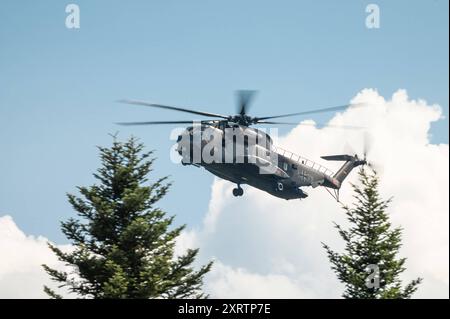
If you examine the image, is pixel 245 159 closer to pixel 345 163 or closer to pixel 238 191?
pixel 238 191

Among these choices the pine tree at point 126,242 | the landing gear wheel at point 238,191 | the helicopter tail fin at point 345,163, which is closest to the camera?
the pine tree at point 126,242

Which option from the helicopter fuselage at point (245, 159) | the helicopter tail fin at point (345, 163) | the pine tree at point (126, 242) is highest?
the helicopter tail fin at point (345, 163)

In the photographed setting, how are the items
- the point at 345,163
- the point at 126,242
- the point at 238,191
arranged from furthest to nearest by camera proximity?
the point at 345,163
the point at 238,191
the point at 126,242

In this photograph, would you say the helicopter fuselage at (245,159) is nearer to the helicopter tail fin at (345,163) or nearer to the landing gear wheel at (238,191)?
the landing gear wheel at (238,191)

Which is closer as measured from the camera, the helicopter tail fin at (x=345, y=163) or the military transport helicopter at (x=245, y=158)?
the military transport helicopter at (x=245, y=158)

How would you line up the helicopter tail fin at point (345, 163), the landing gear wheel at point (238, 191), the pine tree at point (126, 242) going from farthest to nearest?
the helicopter tail fin at point (345, 163), the landing gear wheel at point (238, 191), the pine tree at point (126, 242)

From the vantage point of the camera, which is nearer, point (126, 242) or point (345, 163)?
point (126, 242)

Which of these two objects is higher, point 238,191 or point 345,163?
point 345,163

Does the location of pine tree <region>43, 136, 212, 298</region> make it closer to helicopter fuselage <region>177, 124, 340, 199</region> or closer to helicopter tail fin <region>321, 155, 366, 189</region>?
helicopter fuselage <region>177, 124, 340, 199</region>

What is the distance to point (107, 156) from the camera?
33.7m

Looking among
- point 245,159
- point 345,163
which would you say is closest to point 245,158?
point 245,159

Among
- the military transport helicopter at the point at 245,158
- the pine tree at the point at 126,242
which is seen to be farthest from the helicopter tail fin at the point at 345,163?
the pine tree at the point at 126,242
